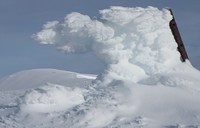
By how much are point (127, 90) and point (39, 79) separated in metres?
27.0

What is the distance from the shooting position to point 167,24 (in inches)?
798

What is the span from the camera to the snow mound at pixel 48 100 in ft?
58.4

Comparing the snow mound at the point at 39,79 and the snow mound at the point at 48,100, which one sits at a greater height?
the snow mound at the point at 39,79

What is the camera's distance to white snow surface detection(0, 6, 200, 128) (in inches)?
626

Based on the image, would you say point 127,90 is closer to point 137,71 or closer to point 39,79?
point 137,71

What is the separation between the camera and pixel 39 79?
43719 millimetres

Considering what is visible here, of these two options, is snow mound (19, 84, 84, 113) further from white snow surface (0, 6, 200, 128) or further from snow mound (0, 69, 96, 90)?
snow mound (0, 69, 96, 90)

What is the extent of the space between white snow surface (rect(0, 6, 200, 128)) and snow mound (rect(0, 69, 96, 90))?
1803cm

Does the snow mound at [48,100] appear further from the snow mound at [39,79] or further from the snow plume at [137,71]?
the snow mound at [39,79]

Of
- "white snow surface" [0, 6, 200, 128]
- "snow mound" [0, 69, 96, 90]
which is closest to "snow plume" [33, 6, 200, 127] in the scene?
"white snow surface" [0, 6, 200, 128]

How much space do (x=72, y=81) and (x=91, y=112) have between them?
2316cm

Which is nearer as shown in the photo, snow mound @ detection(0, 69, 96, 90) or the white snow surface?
the white snow surface

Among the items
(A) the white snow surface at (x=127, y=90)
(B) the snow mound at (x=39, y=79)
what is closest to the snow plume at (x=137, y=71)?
(A) the white snow surface at (x=127, y=90)

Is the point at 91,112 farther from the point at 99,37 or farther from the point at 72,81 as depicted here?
the point at 72,81
